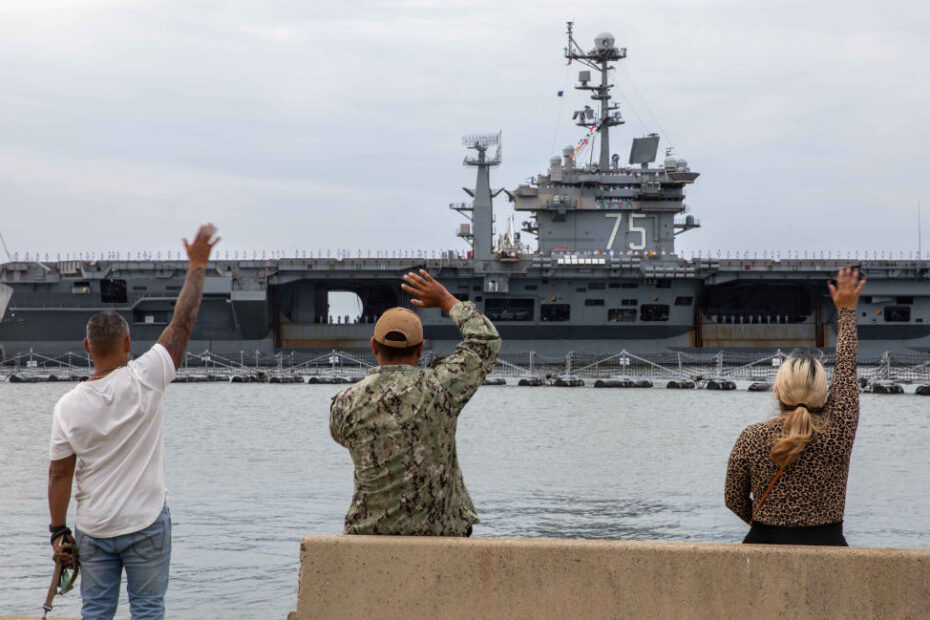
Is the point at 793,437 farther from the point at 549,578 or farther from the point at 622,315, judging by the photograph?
the point at 622,315

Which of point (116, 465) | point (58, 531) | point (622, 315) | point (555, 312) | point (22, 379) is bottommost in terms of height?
point (22, 379)

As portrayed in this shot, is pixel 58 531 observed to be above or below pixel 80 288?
below

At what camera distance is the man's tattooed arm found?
3669mm

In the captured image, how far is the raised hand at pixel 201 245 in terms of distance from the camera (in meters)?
3.66

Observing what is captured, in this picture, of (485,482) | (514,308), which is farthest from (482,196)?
(485,482)

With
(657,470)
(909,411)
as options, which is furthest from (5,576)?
(909,411)

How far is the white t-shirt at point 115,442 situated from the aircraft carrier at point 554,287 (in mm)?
31546

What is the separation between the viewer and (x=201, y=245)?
367cm

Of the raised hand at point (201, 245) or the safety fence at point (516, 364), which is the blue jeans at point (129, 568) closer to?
the raised hand at point (201, 245)

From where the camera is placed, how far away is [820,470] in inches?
136

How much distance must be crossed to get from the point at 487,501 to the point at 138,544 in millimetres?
8403

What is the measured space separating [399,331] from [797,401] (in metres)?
1.38

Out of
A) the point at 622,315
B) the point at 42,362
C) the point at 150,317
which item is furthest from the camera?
the point at 622,315

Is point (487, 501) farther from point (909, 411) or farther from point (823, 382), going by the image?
point (909, 411)
